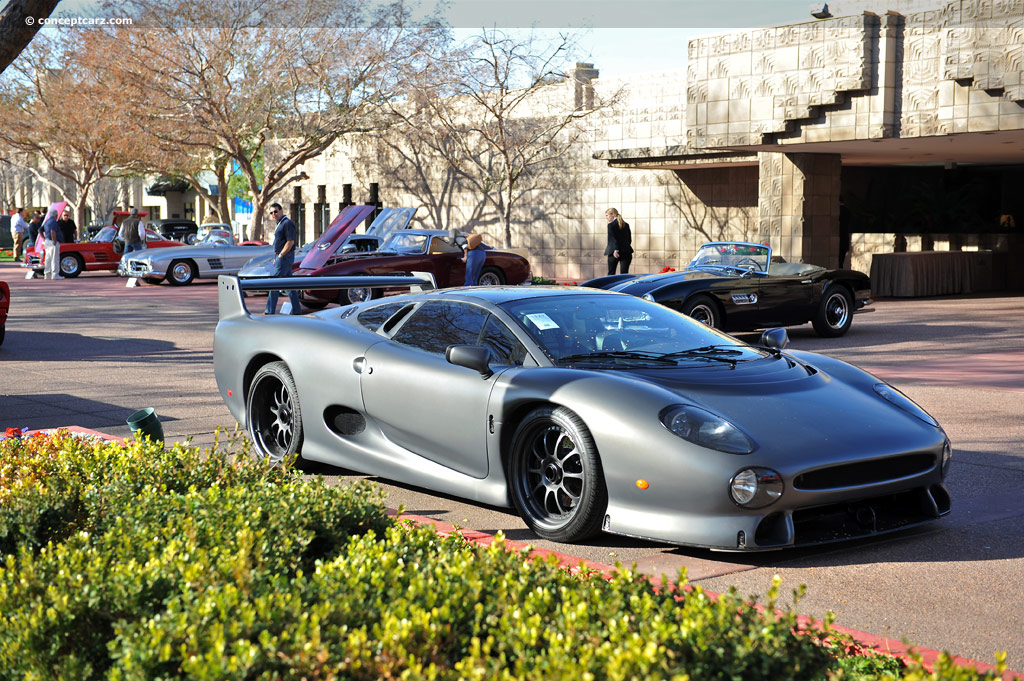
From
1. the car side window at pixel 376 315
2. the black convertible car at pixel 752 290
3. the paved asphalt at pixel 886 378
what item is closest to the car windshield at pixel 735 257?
the black convertible car at pixel 752 290

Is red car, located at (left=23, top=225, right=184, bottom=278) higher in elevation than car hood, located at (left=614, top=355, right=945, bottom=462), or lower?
higher

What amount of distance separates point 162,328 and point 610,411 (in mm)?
13213

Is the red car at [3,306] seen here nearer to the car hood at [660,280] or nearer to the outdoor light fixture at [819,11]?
the car hood at [660,280]

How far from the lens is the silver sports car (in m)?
5.09

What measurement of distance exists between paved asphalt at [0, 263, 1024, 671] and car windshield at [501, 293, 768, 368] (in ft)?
3.13

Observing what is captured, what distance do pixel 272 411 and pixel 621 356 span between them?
2.57 m

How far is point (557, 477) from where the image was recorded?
18.2 feet

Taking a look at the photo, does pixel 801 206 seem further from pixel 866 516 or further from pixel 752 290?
pixel 866 516

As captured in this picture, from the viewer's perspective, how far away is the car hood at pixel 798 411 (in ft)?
16.9

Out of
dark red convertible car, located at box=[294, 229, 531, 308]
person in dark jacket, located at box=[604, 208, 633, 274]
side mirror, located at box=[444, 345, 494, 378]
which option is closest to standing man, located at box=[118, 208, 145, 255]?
dark red convertible car, located at box=[294, 229, 531, 308]

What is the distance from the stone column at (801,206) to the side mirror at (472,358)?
18.7m

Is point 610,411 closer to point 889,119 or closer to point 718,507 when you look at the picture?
point 718,507

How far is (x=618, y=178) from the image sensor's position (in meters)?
31.2

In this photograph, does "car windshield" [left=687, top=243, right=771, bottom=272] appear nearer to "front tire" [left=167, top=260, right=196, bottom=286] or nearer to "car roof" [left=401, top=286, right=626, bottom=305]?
"car roof" [left=401, top=286, right=626, bottom=305]
